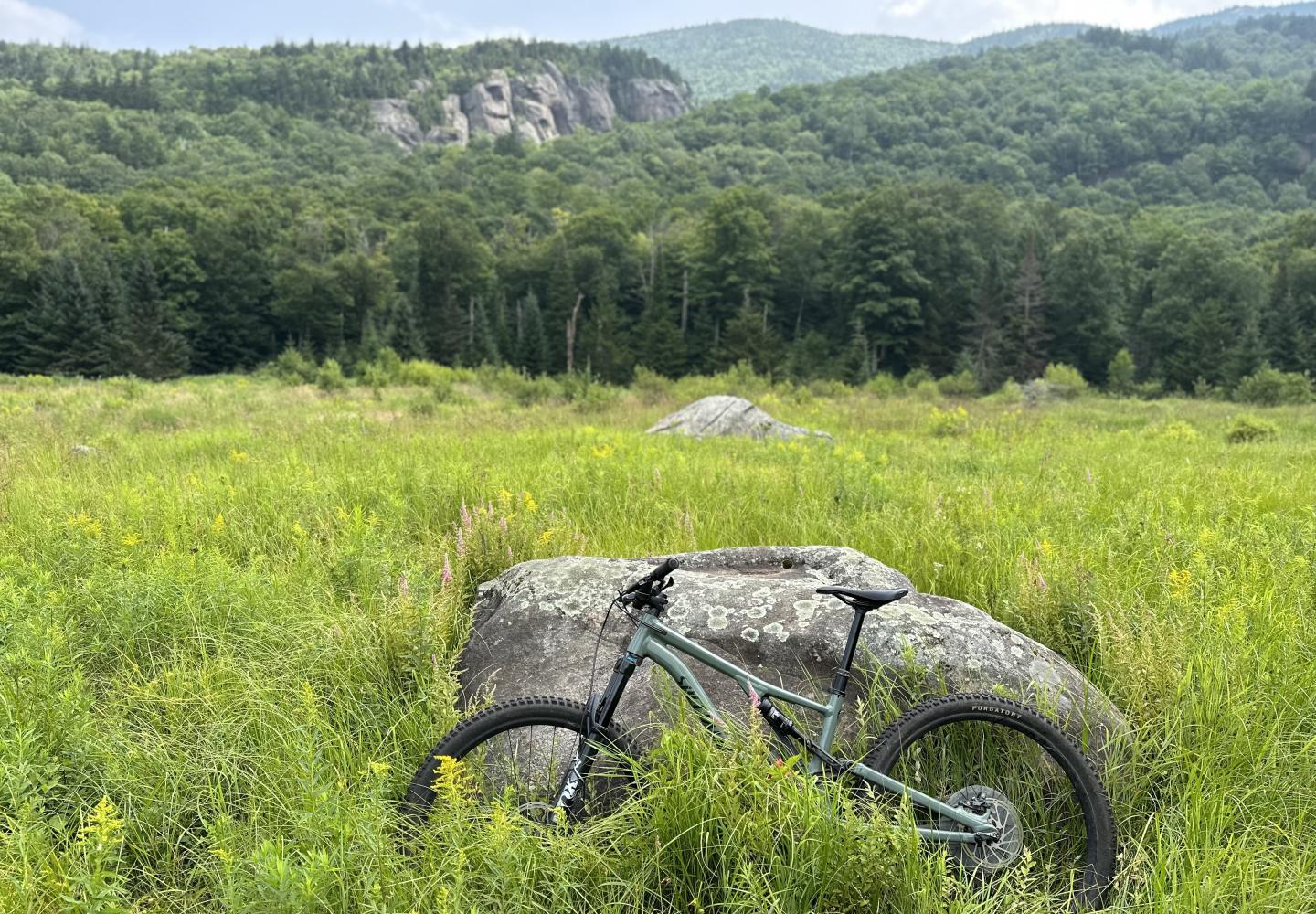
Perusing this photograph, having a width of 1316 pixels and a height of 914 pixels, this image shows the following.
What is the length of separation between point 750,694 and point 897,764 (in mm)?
540

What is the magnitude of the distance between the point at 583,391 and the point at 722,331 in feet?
148

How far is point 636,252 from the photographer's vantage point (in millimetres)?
73125

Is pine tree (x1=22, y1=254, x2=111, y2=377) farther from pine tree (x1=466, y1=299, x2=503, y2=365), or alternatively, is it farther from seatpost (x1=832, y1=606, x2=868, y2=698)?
seatpost (x1=832, y1=606, x2=868, y2=698)

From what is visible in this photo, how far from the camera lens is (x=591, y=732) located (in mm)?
2318

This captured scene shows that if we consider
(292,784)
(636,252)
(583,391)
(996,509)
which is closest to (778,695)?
(292,784)

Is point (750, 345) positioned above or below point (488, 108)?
below

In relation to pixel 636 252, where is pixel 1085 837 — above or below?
below

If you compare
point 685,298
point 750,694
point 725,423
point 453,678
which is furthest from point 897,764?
point 685,298

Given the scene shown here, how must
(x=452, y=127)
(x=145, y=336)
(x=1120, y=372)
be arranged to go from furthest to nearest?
(x=452, y=127), (x=145, y=336), (x=1120, y=372)

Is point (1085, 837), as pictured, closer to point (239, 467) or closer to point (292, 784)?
point (292, 784)

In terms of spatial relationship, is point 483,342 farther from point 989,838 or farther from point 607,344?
point 989,838

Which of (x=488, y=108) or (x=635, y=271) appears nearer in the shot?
(x=635, y=271)

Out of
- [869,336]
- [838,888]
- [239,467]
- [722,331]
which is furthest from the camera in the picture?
[722,331]

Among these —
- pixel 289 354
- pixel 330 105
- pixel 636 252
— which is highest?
pixel 330 105
